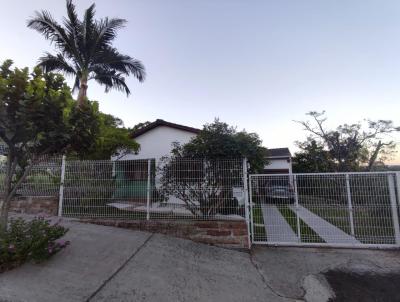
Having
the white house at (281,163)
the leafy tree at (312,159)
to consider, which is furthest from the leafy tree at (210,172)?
the leafy tree at (312,159)

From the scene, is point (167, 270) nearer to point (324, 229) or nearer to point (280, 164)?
point (324, 229)

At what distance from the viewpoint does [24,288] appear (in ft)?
9.72

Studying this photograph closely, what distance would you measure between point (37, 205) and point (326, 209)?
7414 millimetres

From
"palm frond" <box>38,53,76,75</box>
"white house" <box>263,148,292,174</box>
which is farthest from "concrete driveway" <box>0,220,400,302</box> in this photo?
"white house" <box>263,148,292,174</box>

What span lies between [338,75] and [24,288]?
36.2 feet

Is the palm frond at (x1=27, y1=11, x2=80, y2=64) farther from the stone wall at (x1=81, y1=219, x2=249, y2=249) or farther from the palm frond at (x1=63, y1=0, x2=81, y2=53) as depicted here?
the stone wall at (x1=81, y1=219, x2=249, y2=249)

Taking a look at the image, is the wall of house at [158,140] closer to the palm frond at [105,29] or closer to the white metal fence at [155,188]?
the palm frond at [105,29]

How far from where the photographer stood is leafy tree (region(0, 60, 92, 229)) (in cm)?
364

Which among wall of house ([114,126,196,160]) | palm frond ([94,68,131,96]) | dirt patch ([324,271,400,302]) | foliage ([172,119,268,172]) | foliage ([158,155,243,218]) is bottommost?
dirt patch ([324,271,400,302])

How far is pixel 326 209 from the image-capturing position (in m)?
5.22

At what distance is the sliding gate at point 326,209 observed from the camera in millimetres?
5082

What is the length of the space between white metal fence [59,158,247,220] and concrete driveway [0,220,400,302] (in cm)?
56

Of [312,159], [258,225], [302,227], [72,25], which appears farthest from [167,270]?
[312,159]

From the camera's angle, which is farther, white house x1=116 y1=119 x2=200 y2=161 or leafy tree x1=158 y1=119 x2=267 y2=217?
white house x1=116 y1=119 x2=200 y2=161
